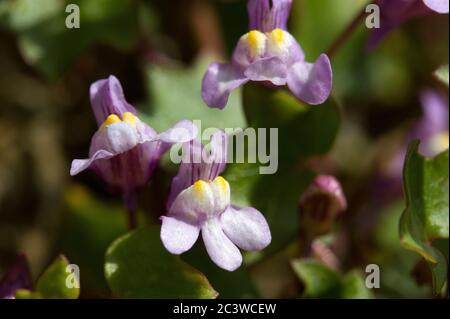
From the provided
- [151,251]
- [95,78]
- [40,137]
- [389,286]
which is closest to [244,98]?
[151,251]

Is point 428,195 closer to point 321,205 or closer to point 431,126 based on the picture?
point 321,205

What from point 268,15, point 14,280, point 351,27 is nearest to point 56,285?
point 14,280

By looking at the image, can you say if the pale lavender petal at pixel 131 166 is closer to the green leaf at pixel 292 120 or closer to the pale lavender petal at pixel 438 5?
the green leaf at pixel 292 120

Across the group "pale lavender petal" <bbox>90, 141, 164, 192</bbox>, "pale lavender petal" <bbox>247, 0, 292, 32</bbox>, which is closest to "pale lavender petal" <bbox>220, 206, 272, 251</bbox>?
"pale lavender petal" <bbox>90, 141, 164, 192</bbox>

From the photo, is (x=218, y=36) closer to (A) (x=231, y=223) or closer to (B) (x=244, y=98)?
(B) (x=244, y=98)

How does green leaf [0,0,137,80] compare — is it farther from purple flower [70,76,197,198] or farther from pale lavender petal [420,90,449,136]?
pale lavender petal [420,90,449,136]

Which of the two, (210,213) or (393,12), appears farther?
(393,12)
